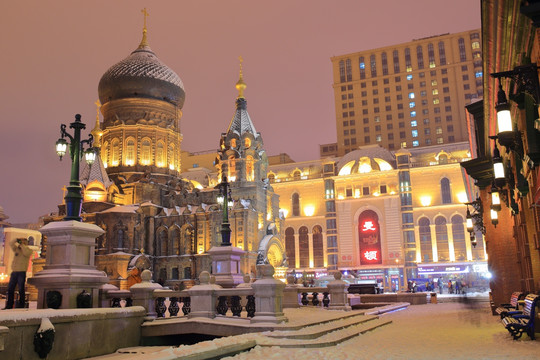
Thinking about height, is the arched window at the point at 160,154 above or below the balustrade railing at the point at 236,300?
above

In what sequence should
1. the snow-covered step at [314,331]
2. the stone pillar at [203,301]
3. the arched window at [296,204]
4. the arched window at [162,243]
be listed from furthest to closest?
the arched window at [296,204]
the arched window at [162,243]
the stone pillar at [203,301]
the snow-covered step at [314,331]

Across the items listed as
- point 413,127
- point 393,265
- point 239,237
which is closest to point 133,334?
point 239,237

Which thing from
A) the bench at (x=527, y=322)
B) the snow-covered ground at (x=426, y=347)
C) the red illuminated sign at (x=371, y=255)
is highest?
the red illuminated sign at (x=371, y=255)

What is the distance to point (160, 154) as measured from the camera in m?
53.2

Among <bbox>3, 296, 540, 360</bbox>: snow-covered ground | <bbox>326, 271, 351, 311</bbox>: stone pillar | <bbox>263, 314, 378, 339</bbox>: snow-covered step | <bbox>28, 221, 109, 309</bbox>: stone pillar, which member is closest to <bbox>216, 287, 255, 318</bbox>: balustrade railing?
<bbox>263, 314, 378, 339</bbox>: snow-covered step

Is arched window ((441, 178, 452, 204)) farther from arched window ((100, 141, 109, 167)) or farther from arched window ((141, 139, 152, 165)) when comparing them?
arched window ((100, 141, 109, 167))

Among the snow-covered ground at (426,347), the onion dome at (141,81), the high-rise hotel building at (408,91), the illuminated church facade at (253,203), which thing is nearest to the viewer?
the snow-covered ground at (426,347)

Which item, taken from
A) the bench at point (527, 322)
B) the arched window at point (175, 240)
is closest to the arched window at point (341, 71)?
the arched window at point (175, 240)

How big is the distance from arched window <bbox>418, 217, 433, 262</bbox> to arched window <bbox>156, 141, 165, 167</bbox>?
2974cm

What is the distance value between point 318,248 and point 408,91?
41984 millimetres

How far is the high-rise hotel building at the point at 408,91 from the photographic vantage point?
85.7 meters

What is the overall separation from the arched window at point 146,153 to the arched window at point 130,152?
0.95 meters

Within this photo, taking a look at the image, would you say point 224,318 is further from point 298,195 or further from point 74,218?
point 298,195

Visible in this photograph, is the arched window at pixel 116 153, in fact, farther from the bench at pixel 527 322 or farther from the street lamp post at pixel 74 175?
the bench at pixel 527 322
